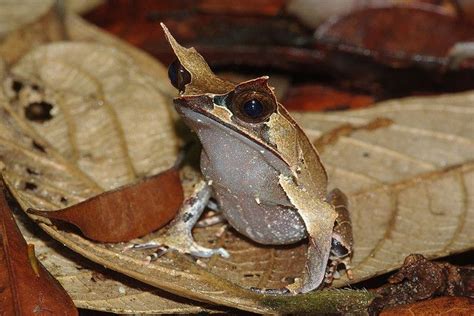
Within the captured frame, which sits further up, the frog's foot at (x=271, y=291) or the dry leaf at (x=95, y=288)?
the dry leaf at (x=95, y=288)

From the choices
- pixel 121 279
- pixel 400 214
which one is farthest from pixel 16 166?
pixel 400 214

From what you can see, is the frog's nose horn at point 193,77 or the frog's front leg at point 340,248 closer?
the frog's nose horn at point 193,77

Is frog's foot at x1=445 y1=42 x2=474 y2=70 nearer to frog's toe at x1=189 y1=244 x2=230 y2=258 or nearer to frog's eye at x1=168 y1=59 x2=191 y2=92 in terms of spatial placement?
frog's toe at x1=189 y1=244 x2=230 y2=258

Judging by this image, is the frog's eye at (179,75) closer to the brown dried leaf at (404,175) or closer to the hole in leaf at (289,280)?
the hole in leaf at (289,280)

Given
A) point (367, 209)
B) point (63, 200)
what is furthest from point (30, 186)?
point (367, 209)

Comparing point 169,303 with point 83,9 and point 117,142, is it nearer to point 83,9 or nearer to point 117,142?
point 117,142

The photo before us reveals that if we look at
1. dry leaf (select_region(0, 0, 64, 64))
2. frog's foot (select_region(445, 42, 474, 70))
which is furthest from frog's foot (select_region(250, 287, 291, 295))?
frog's foot (select_region(445, 42, 474, 70))

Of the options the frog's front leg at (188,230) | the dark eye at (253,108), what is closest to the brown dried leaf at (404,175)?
the frog's front leg at (188,230)
